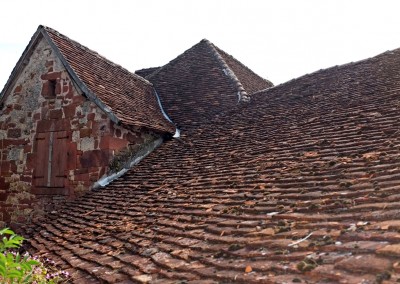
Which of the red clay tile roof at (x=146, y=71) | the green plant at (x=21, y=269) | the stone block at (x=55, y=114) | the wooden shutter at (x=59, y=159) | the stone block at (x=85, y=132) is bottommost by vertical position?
the green plant at (x=21, y=269)

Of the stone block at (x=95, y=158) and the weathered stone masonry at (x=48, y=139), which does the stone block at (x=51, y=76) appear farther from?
the stone block at (x=95, y=158)

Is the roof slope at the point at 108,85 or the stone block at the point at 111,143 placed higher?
the roof slope at the point at 108,85

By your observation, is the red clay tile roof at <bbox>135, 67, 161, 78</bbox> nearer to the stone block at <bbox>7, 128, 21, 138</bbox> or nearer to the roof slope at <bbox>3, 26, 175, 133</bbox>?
the roof slope at <bbox>3, 26, 175, 133</bbox>

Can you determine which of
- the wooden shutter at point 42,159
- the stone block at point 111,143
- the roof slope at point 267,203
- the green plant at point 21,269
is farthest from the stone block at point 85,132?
the green plant at point 21,269

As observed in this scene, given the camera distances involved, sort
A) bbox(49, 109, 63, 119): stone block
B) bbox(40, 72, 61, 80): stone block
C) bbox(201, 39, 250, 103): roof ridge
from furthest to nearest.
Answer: bbox(201, 39, 250, 103): roof ridge, bbox(40, 72, 61, 80): stone block, bbox(49, 109, 63, 119): stone block

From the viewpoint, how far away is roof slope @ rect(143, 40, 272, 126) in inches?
417

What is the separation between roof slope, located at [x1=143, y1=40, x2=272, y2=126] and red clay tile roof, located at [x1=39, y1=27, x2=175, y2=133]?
602 mm

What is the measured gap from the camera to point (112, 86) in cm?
985

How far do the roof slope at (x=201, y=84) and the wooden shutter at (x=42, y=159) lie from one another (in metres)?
3.33

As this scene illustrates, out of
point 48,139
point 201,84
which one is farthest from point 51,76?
point 201,84

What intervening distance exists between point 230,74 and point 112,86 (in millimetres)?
3772

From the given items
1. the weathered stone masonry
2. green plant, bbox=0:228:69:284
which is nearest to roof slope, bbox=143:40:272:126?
the weathered stone masonry

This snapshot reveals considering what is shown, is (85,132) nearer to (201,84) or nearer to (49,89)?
(49,89)

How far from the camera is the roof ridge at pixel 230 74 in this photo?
414 inches
